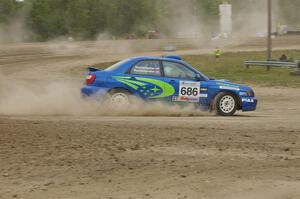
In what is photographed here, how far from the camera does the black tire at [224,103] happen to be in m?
12.5

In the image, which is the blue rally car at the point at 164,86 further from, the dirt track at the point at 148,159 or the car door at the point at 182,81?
the dirt track at the point at 148,159

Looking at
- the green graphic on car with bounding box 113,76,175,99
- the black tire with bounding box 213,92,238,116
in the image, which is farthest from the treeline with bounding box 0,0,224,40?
the black tire with bounding box 213,92,238,116

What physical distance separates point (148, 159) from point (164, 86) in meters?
5.67

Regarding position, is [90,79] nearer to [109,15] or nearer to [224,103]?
[224,103]

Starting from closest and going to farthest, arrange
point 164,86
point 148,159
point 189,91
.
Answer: point 148,159
point 164,86
point 189,91

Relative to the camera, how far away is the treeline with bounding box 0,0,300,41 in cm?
4503

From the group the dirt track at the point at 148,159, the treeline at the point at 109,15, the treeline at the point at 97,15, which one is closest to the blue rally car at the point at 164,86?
the dirt track at the point at 148,159

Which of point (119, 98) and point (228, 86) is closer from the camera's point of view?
point (119, 98)

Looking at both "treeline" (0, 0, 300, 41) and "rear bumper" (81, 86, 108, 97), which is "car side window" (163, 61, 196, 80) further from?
"treeline" (0, 0, 300, 41)

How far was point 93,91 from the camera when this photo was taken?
12.1m

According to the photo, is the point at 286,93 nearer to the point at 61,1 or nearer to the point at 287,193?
the point at 287,193

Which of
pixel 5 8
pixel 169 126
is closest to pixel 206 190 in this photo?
pixel 169 126

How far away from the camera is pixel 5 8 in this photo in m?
33.0

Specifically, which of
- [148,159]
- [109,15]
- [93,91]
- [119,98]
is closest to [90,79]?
[93,91]
